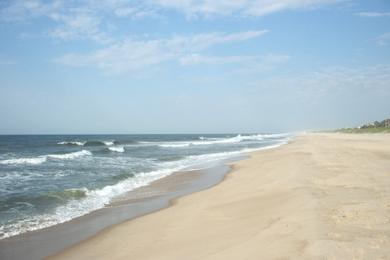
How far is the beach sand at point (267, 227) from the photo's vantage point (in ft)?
20.0

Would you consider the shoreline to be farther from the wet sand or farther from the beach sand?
the beach sand

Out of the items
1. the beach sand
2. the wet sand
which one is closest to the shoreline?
the wet sand

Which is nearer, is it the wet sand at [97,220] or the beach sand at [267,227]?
the beach sand at [267,227]

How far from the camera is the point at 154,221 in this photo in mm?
9961

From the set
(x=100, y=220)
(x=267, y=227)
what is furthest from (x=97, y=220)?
(x=267, y=227)

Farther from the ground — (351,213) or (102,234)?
(351,213)

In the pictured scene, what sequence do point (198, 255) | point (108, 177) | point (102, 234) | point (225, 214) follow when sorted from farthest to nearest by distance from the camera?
point (108, 177), point (225, 214), point (102, 234), point (198, 255)

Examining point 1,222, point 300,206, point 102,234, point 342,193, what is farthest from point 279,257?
point 1,222

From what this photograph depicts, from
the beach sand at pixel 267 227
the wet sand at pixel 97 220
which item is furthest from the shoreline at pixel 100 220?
the beach sand at pixel 267 227

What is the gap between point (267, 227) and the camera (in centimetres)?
763

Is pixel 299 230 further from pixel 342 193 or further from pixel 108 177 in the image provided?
pixel 108 177

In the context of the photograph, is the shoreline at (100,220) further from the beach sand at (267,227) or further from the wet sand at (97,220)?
the beach sand at (267,227)

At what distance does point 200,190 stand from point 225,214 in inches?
221

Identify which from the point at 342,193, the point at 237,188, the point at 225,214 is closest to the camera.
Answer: the point at 225,214
